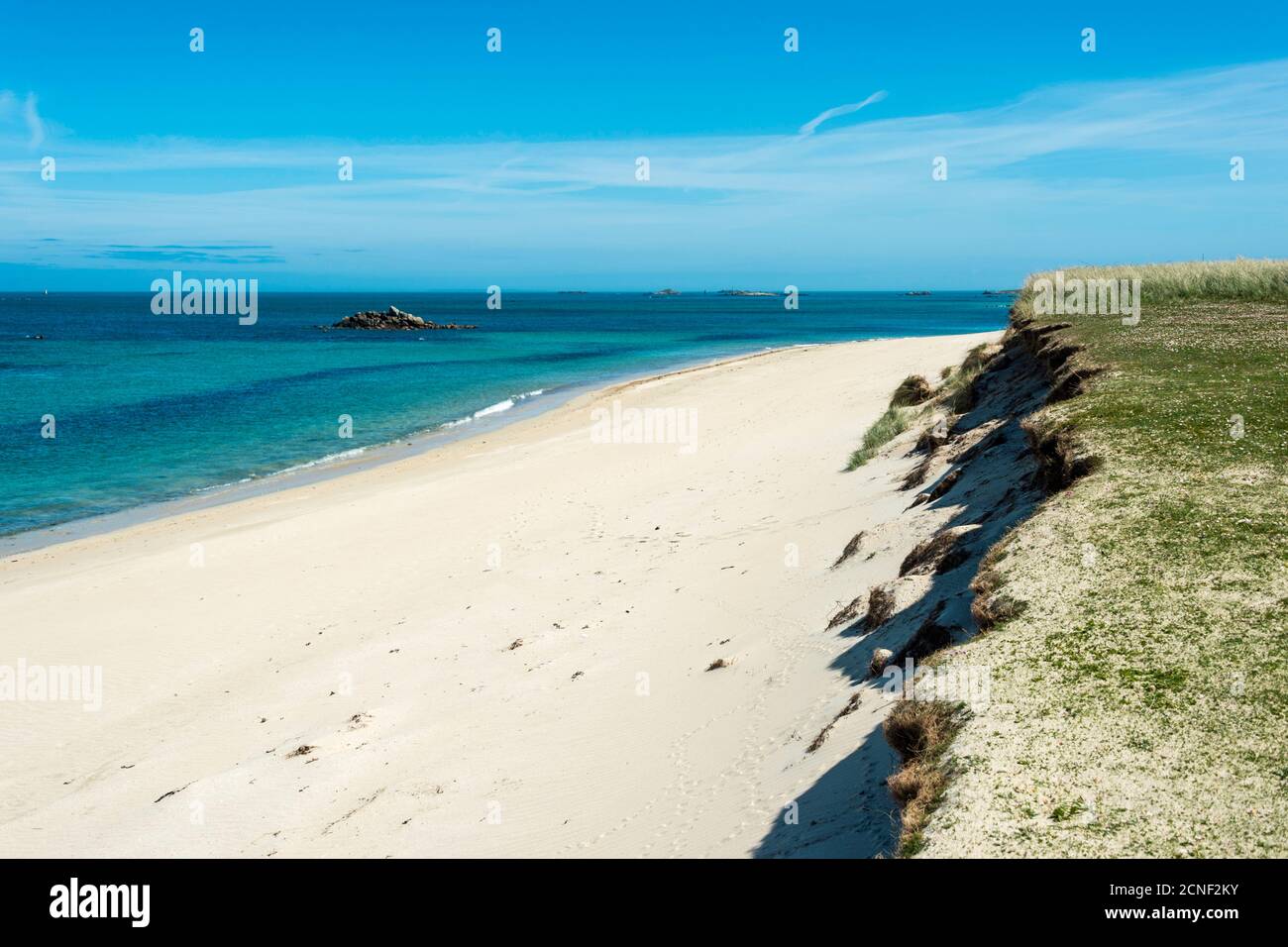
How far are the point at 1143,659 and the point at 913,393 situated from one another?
2108 cm

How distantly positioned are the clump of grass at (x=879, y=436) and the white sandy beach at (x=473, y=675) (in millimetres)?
905

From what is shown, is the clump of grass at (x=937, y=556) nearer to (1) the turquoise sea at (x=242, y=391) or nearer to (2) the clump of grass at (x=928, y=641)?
(2) the clump of grass at (x=928, y=641)

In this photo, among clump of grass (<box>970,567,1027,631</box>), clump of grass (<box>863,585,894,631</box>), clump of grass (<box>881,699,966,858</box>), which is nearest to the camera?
clump of grass (<box>881,699,966,858</box>)

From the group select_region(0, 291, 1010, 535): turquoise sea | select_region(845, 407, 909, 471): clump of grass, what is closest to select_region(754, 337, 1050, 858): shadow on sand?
select_region(845, 407, 909, 471): clump of grass

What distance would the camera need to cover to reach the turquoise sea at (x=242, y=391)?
95.1ft

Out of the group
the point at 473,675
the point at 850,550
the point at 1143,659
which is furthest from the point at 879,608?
the point at 473,675

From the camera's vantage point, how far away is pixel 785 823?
628cm

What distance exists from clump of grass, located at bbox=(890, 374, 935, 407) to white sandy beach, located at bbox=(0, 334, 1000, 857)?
418cm

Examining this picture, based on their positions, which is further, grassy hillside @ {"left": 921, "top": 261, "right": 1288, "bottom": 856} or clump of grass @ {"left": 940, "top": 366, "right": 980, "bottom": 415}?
clump of grass @ {"left": 940, "top": 366, "right": 980, "bottom": 415}

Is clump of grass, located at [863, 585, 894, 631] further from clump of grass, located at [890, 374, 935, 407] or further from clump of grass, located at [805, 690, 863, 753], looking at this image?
clump of grass, located at [890, 374, 935, 407]

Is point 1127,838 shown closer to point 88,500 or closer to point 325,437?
point 88,500

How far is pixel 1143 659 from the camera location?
19.1 feet

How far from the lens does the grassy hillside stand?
4.50m

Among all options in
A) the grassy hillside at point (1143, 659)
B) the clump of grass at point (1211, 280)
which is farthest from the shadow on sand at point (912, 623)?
the clump of grass at point (1211, 280)
